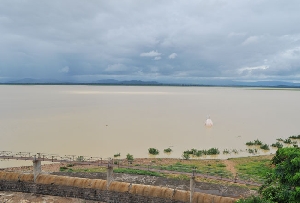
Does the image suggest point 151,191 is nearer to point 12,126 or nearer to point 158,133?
point 158,133

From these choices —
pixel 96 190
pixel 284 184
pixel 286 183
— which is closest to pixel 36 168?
pixel 96 190

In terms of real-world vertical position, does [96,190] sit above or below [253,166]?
above

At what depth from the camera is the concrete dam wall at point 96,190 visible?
A: 773 inches

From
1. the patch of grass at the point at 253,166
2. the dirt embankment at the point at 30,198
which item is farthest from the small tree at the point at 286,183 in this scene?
the dirt embankment at the point at 30,198

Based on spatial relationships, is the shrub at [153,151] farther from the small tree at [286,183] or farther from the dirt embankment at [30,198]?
the small tree at [286,183]

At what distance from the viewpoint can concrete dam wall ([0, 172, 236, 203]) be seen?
64.4 feet

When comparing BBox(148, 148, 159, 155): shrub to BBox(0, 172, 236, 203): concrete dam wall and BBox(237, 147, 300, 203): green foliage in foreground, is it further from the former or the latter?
BBox(237, 147, 300, 203): green foliage in foreground

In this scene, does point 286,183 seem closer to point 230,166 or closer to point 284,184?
point 284,184

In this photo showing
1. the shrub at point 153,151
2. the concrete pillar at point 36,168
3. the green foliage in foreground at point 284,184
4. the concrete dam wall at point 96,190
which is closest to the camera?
the green foliage in foreground at point 284,184

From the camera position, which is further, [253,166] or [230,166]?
[230,166]

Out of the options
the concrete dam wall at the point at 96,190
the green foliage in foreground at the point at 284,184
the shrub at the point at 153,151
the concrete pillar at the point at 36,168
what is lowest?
the shrub at the point at 153,151

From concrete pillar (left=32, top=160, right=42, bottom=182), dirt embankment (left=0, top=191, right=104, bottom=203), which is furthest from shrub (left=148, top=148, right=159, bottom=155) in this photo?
concrete pillar (left=32, top=160, right=42, bottom=182)

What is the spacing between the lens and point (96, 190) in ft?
68.9

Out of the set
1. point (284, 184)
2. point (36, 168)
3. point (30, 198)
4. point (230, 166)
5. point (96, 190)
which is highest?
point (284, 184)
